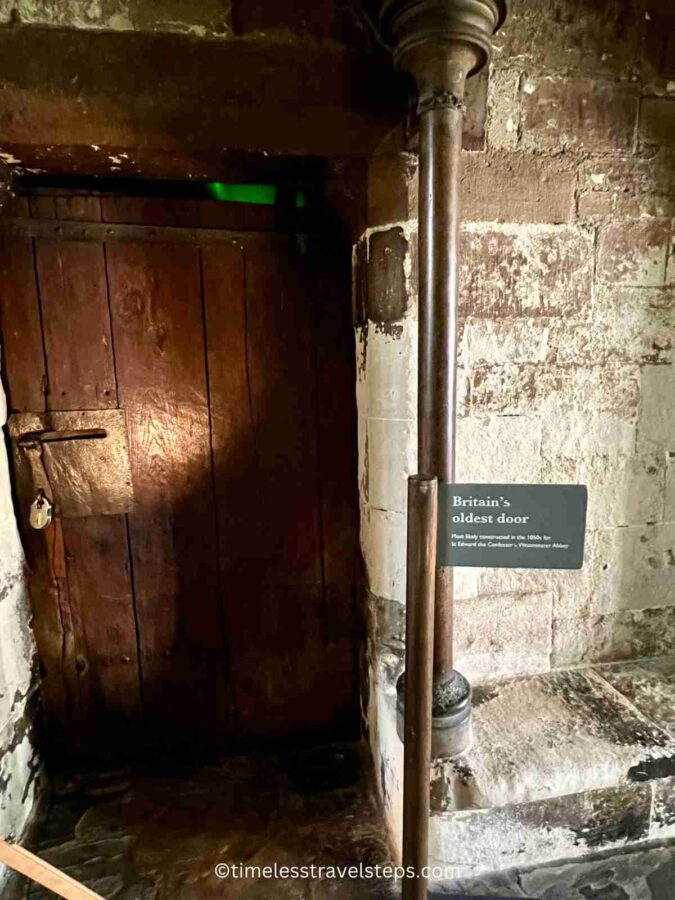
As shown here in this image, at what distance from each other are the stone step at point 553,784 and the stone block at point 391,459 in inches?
21.5

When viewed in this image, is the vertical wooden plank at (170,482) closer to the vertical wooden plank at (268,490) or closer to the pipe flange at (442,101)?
the vertical wooden plank at (268,490)

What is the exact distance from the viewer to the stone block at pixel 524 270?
119 centimetres

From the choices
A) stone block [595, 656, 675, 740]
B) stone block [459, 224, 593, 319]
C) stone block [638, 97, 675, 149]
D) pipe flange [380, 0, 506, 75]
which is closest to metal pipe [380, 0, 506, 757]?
pipe flange [380, 0, 506, 75]

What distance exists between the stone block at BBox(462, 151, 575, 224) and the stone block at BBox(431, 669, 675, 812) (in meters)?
1.14

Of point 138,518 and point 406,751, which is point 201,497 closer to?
point 138,518

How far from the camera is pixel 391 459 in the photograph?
1.24 meters

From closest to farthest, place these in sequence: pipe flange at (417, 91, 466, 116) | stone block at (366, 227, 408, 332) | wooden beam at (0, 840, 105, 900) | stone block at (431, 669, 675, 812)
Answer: wooden beam at (0, 840, 105, 900), pipe flange at (417, 91, 466, 116), stone block at (431, 669, 675, 812), stone block at (366, 227, 408, 332)

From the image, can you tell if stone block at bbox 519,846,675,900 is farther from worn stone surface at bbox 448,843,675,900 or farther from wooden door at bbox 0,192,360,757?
wooden door at bbox 0,192,360,757

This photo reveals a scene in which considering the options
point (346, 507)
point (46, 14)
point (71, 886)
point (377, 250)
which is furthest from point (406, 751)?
point (46, 14)

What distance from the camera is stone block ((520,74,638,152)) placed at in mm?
1181

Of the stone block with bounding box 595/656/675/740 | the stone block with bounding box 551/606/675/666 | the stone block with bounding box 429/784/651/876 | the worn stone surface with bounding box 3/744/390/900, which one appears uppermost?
the stone block with bounding box 551/606/675/666

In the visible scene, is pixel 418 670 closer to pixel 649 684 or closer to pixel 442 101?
pixel 649 684

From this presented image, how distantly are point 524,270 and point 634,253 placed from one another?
0.29 meters

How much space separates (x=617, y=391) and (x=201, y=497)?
44.9 inches
